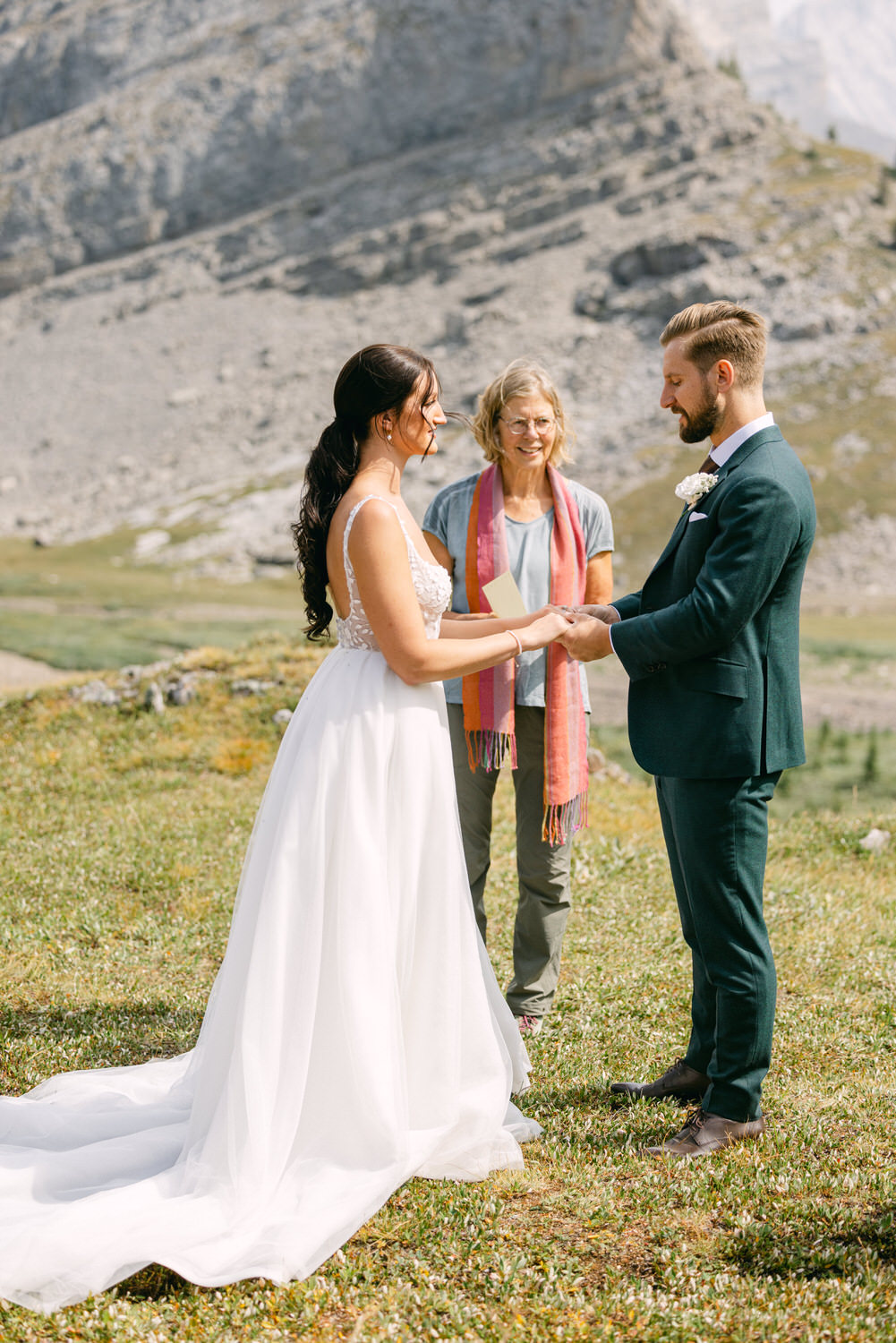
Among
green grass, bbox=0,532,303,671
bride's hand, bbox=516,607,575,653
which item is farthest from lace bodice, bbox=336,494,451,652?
green grass, bbox=0,532,303,671

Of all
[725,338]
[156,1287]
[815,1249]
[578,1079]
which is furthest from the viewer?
[578,1079]

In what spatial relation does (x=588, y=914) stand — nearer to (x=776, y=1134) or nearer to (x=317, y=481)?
(x=776, y=1134)

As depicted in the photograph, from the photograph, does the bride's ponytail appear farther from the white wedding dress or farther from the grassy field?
the grassy field

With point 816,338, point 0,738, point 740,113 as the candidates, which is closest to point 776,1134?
point 0,738

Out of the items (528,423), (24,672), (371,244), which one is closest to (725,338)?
(528,423)

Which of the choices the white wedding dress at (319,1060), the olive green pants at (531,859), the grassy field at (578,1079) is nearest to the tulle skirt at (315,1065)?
the white wedding dress at (319,1060)

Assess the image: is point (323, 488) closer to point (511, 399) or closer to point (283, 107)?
point (511, 399)

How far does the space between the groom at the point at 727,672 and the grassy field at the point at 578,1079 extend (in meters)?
0.49

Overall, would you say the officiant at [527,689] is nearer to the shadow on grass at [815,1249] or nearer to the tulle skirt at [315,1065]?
the tulle skirt at [315,1065]

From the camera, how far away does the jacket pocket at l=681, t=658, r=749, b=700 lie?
4418 millimetres

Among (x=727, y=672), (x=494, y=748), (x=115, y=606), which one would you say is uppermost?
(x=115, y=606)

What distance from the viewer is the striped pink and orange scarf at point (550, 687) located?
6.00 m

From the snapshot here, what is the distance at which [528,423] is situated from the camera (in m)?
6.00

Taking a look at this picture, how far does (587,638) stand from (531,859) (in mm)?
1712
